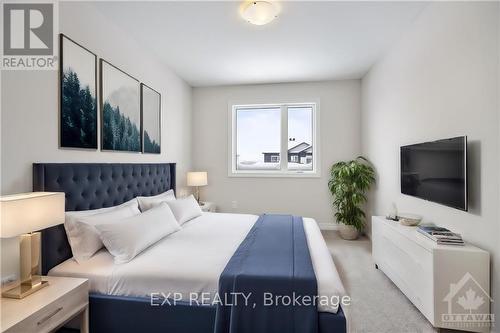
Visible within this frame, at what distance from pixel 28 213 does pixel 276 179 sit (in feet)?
12.1

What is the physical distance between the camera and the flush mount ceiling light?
2201 mm

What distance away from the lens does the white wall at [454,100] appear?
1666 millimetres

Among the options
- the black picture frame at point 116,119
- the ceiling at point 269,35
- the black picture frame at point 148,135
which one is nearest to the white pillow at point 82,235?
the black picture frame at point 116,119

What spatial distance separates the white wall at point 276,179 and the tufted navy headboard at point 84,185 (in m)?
1.72

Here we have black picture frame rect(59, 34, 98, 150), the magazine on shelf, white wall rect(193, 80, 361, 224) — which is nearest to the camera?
the magazine on shelf

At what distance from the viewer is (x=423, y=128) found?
2.47 m

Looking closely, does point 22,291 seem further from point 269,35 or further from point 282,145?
point 282,145

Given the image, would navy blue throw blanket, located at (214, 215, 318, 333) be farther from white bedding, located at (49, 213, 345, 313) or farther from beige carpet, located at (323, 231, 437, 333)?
beige carpet, located at (323, 231, 437, 333)

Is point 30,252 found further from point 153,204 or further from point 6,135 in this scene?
point 153,204

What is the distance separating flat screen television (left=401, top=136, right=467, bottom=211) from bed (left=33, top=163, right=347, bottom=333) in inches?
42.9

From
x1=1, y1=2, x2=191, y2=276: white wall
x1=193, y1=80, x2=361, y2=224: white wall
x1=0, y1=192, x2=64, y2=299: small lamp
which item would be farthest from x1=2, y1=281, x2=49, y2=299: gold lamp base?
x1=193, y1=80, x2=361, y2=224: white wall

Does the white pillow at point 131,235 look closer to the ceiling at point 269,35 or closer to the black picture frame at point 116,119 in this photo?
the black picture frame at point 116,119

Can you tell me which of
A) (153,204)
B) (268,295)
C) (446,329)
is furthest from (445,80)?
(153,204)

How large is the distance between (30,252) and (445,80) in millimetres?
3294
